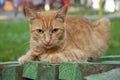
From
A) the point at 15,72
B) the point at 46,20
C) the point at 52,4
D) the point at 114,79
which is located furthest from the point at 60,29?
the point at 52,4

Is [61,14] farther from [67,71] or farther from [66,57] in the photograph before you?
[67,71]

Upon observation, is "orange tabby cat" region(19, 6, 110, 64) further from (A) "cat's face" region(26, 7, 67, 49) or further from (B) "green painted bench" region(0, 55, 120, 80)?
(B) "green painted bench" region(0, 55, 120, 80)

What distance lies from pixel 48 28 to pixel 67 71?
0.74 m

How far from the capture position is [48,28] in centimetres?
469

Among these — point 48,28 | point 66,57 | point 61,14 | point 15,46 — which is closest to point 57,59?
point 66,57

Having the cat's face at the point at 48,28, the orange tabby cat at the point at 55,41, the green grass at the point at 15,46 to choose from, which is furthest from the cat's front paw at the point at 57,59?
the green grass at the point at 15,46

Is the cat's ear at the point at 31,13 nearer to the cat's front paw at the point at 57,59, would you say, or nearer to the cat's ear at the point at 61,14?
the cat's ear at the point at 61,14

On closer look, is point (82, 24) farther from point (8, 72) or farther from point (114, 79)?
point (114, 79)

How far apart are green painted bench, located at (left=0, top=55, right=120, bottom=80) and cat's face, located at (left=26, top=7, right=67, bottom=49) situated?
0.35 metres

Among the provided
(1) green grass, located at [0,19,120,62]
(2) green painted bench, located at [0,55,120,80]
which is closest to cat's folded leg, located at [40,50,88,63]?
(2) green painted bench, located at [0,55,120,80]

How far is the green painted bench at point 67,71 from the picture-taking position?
13.3 feet

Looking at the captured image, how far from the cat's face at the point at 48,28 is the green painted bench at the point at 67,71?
351 millimetres

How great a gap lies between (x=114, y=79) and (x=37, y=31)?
1136 millimetres

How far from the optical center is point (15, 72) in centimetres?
462
